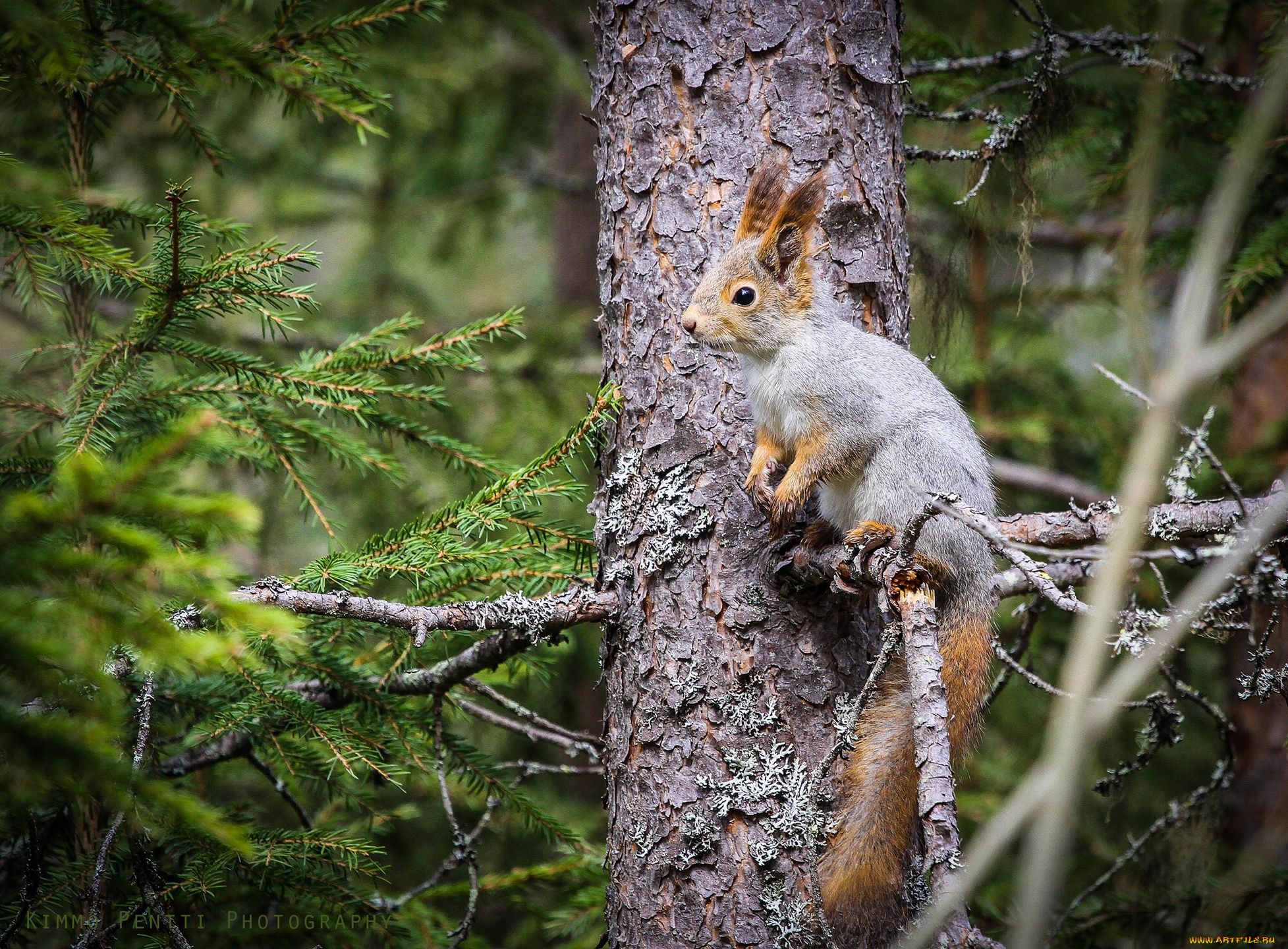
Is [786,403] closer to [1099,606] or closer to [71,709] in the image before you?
[1099,606]

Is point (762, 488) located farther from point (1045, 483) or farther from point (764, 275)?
point (1045, 483)

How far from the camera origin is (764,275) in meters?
2.11

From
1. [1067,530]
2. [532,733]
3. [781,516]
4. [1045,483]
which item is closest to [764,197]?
[781,516]

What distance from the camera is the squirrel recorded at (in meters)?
1.75

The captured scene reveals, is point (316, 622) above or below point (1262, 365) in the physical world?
below

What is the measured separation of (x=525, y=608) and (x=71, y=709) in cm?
94

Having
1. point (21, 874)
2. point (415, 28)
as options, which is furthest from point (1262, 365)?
point (21, 874)

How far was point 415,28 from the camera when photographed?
495cm

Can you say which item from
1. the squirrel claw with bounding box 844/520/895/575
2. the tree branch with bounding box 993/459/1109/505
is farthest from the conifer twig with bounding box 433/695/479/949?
the tree branch with bounding box 993/459/1109/505

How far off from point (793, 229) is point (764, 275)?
0.44ft

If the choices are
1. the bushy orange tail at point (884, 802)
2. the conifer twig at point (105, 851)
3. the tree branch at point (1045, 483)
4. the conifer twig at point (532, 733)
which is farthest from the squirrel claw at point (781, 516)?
the tree branch at point (1045, 483)

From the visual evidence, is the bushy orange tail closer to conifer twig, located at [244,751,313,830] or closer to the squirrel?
the squirrel

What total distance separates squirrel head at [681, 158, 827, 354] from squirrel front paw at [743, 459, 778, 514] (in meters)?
0.33

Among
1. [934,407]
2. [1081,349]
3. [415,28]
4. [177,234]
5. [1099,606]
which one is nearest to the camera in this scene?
[1099,606]
